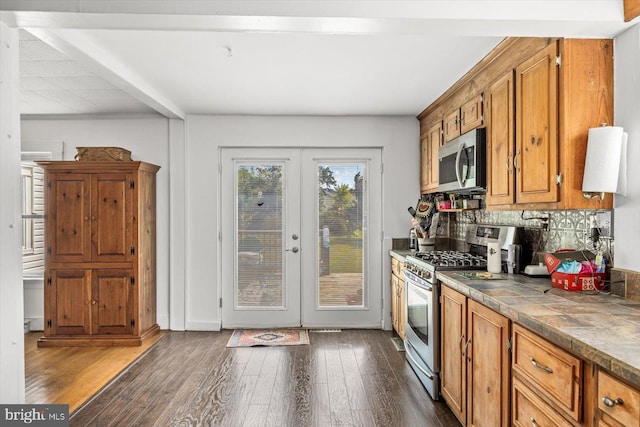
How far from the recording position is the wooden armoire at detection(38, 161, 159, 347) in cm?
423

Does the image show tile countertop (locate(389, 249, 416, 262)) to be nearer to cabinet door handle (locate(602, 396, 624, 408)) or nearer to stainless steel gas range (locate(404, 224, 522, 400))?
stainless steel gas range (locate(404, 224, 522, 400))

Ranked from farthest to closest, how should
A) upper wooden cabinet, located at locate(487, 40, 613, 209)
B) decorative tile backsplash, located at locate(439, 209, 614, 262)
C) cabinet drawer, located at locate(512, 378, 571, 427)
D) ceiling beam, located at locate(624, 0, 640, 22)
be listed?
decorative tile backsplash, located at locate(439, 209, 614, 262), upper wooden cabinet, located at locate(487, 40, 613, 209), ceiling beam, located at locate(624, 0, 640, 22), cabinet drawer, located at locate(512, 378, 571, 427)

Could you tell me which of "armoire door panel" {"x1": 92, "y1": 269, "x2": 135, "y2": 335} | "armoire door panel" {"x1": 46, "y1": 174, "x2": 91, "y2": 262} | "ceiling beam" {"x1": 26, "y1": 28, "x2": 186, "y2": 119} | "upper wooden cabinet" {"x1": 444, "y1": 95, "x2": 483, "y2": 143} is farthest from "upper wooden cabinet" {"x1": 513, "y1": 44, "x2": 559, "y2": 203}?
"armoire door panel" {"x1": 46, "y1": 174, "x2": 91, "y2": 262}

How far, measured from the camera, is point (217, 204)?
4.79 m

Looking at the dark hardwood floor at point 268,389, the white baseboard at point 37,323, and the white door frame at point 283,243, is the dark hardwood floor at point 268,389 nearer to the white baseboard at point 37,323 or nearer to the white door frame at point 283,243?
the white door frame at point 283,243

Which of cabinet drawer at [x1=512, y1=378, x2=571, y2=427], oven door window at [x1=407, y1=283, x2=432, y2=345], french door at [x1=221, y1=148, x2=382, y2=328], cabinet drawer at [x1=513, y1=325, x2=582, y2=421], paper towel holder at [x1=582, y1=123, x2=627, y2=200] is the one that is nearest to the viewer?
cabinet drawer at [x1=513, y1=325, x2=582, y2=421]

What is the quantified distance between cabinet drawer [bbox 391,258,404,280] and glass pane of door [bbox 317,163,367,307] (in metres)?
0.42

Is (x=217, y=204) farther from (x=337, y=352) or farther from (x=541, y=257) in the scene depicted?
(x=541, y=257)

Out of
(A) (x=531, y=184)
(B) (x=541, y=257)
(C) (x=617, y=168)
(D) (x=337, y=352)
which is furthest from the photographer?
(D) (x=337, y=352)

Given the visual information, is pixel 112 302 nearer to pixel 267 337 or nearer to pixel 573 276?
pixel 267 337

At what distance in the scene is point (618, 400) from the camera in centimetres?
125

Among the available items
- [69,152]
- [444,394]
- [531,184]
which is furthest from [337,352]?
[69,152]

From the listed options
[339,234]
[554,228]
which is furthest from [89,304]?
[554,228]

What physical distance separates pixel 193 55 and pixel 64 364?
288cm
